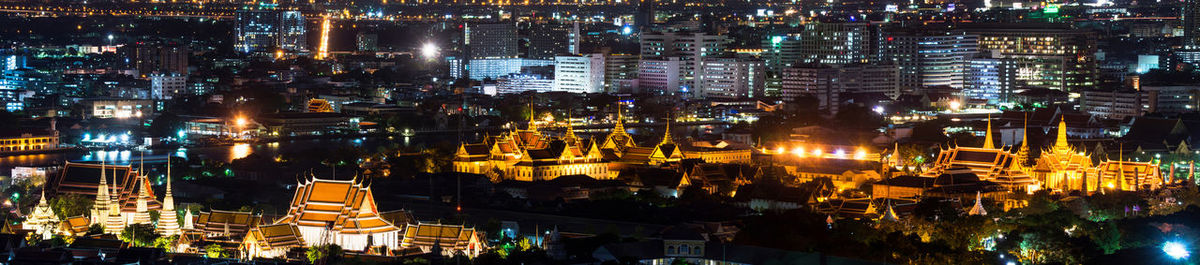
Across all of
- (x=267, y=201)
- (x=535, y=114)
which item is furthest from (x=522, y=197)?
(x=535, y=114)

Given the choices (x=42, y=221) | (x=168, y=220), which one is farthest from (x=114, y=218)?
(x=168, y=220)

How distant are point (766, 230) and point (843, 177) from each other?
9083mm

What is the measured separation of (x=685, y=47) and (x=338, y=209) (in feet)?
131

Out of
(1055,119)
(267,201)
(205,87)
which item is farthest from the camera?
(205,87)

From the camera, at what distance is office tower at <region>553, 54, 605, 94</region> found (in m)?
63.8

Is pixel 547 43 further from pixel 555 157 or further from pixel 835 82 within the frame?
pixel 555 157

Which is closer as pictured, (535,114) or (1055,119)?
(1055,119)

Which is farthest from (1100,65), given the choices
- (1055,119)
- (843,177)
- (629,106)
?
(843,177)

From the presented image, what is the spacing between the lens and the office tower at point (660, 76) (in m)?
61.8

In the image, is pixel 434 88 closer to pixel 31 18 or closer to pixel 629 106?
pixel 629 106

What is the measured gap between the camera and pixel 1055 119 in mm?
43312

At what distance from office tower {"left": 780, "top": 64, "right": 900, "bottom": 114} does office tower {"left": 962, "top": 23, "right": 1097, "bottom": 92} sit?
130 inches

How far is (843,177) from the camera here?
3231 cm

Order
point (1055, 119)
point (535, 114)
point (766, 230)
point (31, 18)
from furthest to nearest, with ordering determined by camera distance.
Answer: point (31, 18) < point (535, 114) < point (1055, 119) < point (766, 230)
